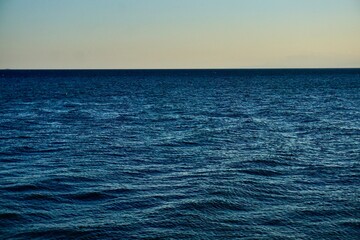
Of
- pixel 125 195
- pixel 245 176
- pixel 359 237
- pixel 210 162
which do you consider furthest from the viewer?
pixel 210 162

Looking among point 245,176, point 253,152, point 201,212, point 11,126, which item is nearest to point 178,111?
point 11,126

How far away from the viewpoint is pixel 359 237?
67.2ft

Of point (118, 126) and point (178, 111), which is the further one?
point (178, 111)

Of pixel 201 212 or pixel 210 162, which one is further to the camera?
pixel 210 162

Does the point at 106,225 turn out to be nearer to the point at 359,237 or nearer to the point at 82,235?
the point at 82,235

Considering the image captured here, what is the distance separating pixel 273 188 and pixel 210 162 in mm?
8045

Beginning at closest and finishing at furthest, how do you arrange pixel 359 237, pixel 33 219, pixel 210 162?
1. pixel 359 237
2. pixel 33 219
3. pixel 210 162

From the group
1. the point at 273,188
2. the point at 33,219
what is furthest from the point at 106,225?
the point at 273,188

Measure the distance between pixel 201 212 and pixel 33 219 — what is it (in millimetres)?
8947

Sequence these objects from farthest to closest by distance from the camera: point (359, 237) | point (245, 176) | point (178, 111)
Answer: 1. point (178, 111)
2. point (245, 176)
3. point (359, 237)

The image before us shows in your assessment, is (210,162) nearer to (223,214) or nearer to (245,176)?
(245,176)

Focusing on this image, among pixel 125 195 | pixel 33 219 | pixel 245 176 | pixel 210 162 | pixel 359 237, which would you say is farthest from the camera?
pixel 210 162

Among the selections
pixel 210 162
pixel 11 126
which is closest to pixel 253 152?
pixel 210 162

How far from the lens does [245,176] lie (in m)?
30.8
